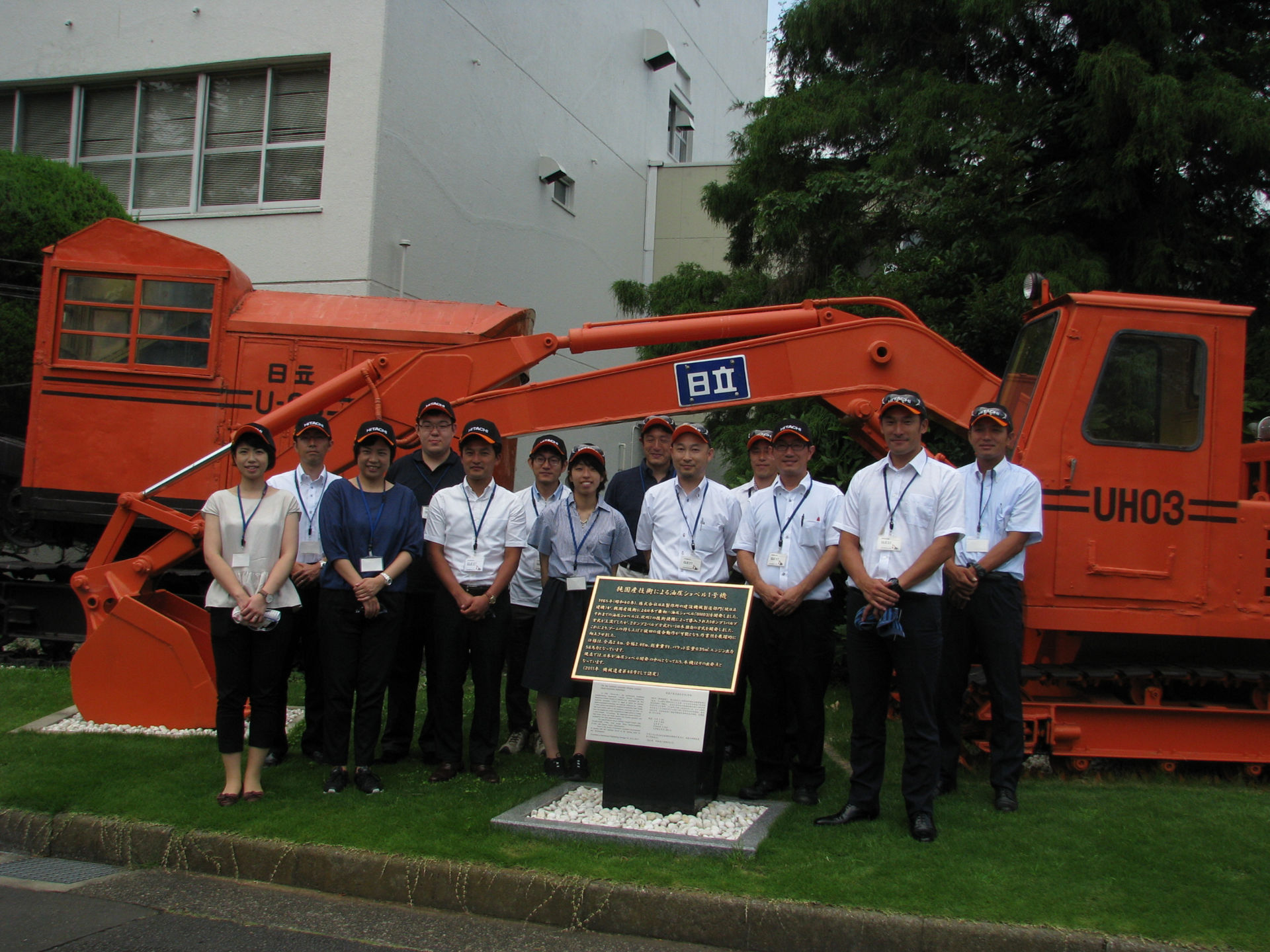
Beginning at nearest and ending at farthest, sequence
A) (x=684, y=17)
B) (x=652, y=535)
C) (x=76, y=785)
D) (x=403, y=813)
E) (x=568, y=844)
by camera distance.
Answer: (x=568, y=844) < (x=403, y=813) < (x=76, y=785) < (x=652, y=535) < (x=684, y=17)

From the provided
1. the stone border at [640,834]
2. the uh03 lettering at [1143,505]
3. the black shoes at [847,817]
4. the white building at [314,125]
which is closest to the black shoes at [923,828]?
the black shoes at [847,817]

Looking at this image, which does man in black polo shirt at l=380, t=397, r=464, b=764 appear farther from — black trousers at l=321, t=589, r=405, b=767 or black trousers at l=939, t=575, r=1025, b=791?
black trousers at l=939, t=575, r=1025, b=791

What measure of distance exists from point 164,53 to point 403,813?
43.4ft

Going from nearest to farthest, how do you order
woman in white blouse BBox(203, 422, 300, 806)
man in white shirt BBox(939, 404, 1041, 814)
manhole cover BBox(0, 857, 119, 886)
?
manhole cover BBox(0, 857, 119, 886)
woman in white blouse BBox(203, 422, 300, 806)
man in white shirt BBox(939, 404, 1041, 814)

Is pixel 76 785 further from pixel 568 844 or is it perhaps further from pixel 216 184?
pixel 216 184

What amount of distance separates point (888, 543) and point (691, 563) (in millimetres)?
1245

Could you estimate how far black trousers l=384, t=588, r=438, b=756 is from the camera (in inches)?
247

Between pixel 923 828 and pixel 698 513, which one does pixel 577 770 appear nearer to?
pixel 698 513

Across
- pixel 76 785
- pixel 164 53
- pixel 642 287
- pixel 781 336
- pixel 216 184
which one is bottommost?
pixel 76 785

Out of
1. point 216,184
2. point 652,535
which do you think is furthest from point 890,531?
point 216,184

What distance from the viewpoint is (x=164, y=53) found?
14305 millimetres

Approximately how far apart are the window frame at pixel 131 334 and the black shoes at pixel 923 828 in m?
7.26

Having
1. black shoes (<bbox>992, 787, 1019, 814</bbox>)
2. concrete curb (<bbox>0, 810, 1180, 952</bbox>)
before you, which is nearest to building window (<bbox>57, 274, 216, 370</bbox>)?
concrete curb (<bbox>0, 810, 1180, 952</bbox>)

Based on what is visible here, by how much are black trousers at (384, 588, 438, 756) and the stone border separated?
140cm
